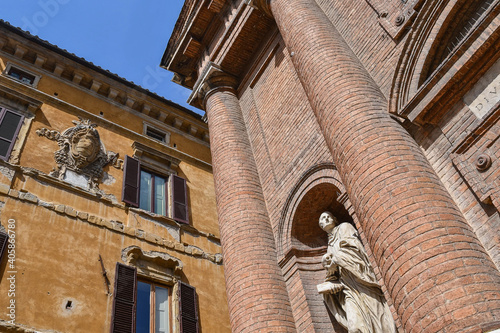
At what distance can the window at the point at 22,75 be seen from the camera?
13078 mm

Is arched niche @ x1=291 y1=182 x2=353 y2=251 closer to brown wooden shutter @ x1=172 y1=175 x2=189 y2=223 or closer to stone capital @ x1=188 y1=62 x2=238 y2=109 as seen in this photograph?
stone capital @ x1=188 y1=62 x2=238 y2=109

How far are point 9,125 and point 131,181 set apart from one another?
10.8 ft

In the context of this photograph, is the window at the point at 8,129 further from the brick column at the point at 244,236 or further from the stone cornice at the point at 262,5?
the stone cornice at the point at 262,5

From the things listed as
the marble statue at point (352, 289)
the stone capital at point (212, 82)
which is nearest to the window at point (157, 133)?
the stone capital at point (212, 82)

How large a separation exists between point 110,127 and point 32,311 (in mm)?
6665

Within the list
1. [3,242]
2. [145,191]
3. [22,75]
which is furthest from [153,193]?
[22,75]

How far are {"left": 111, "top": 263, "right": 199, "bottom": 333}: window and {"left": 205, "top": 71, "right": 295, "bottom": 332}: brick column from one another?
3.69 meters

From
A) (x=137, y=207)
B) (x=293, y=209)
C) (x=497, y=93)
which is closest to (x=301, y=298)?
(x=293, y=209)

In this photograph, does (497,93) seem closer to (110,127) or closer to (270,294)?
(270,294)

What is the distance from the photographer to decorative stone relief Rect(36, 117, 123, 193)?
11.6m

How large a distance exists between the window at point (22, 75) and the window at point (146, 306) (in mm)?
6435

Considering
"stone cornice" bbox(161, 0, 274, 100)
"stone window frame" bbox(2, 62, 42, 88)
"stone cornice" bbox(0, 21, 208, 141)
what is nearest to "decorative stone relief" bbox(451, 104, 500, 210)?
"stone cornice" bbox(161, 0, 274, 100)

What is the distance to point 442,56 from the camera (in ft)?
17.8

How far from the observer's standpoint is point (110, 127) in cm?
1385
